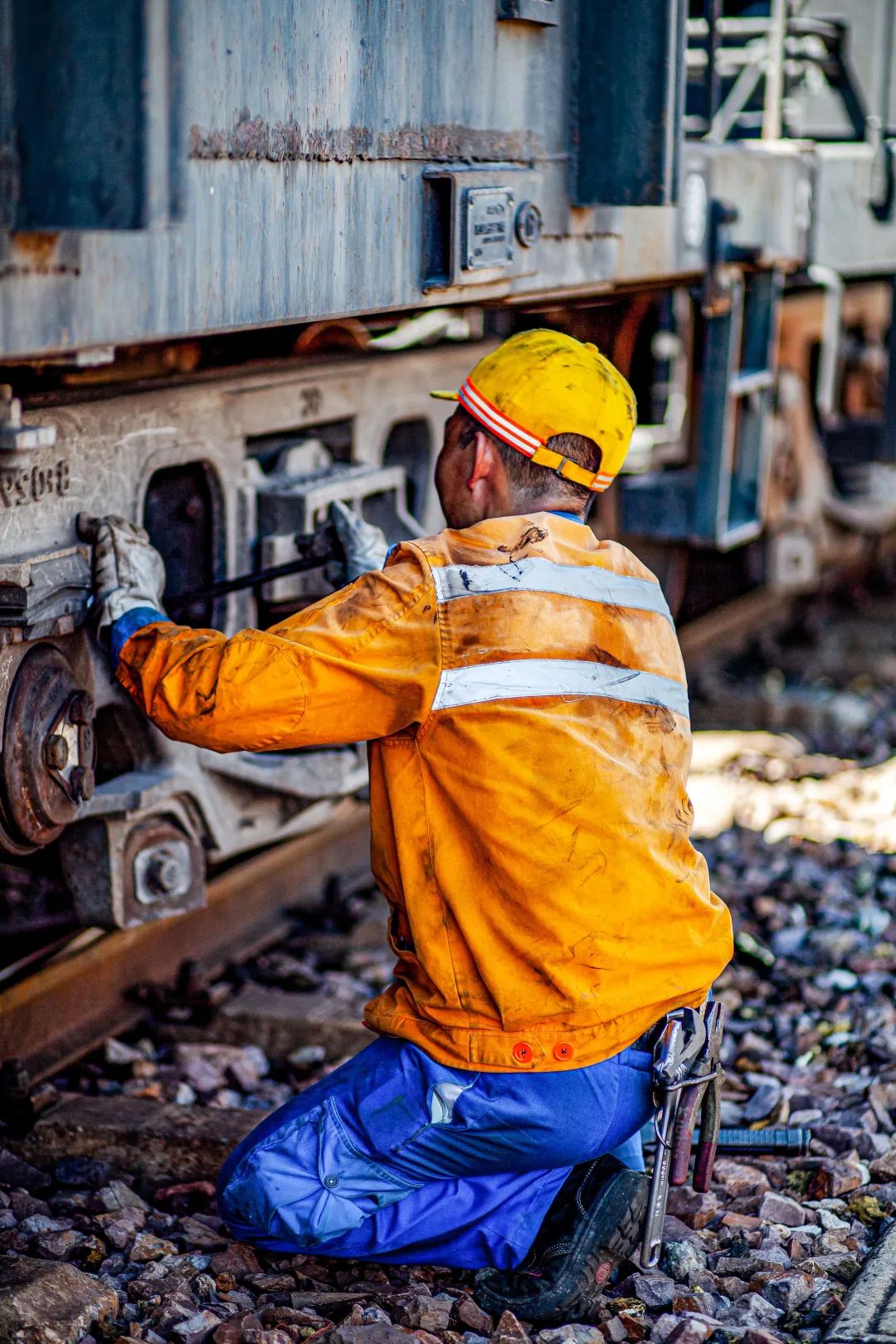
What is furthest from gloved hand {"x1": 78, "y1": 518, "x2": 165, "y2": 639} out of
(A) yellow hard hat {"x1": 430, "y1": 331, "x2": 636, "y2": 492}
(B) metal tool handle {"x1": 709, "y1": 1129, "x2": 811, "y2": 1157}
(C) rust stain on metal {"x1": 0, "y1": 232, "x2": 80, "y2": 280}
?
(B) metal tool handle {"x1": 709, "y1": 1129, "x2": 811, "y2": 1157}

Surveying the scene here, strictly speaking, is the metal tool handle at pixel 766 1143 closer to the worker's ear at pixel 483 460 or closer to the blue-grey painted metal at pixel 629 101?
the worker's ear at pixel 483 460

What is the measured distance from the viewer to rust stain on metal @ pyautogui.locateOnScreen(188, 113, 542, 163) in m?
2.62

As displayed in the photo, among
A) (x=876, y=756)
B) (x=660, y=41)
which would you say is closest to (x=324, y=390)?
(x=660, y=41)

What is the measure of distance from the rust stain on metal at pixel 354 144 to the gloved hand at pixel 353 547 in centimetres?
74

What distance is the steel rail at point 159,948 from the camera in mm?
3740

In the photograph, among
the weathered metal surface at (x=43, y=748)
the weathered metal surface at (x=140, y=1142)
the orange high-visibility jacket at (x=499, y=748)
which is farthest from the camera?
the weathered metal surface at (x=140, y=1142)

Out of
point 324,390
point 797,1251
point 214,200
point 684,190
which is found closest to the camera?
point 214,200

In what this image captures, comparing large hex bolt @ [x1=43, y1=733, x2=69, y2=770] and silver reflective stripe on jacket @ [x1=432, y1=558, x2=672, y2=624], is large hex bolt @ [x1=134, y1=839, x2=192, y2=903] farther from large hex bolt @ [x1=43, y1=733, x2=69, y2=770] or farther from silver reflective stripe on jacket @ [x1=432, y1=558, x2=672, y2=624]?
silver reflective stripe on jacket @ [x1=432, y1=558, x2=672, y2=624]

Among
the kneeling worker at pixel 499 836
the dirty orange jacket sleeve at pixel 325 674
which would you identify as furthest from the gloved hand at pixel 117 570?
the dirty orange jacket sleeve at pixel 325 674

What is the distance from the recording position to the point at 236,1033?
4.07 metres

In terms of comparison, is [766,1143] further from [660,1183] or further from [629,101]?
[629,101]

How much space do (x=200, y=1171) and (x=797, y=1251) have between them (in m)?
1.13

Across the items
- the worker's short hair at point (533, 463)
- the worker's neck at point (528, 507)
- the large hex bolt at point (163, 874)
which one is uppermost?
the worker's short hair at point (533, 463)

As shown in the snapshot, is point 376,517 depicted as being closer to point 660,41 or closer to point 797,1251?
point 660,41
